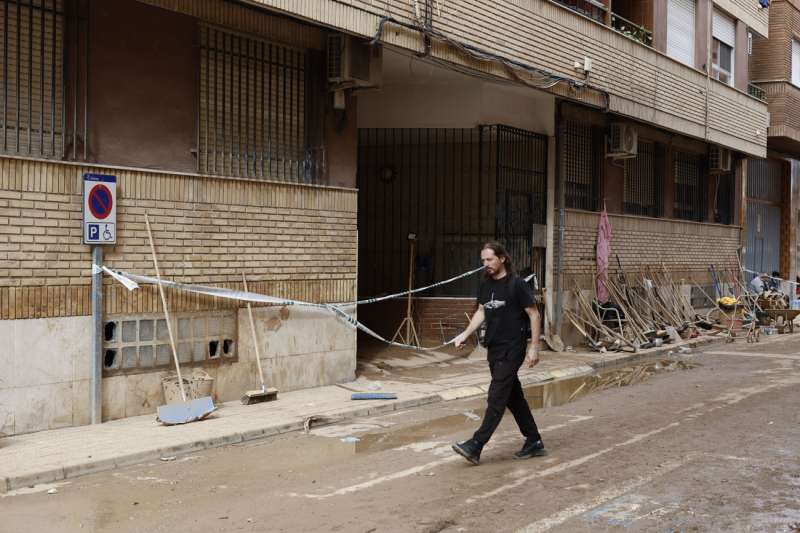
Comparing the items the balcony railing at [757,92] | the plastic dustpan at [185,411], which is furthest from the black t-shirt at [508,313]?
the balcony railing at [757,92]

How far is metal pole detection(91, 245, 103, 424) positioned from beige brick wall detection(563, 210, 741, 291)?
10.6m

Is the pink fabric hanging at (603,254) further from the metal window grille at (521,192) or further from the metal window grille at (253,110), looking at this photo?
the metal window grille at (253,110)

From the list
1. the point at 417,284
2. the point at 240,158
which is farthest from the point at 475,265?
the point at 240,158

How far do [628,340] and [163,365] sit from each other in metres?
10.3

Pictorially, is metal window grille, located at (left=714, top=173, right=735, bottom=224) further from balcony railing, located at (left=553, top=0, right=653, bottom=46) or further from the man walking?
the man walking

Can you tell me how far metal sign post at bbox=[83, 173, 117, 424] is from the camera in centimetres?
906

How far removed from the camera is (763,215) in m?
29.0

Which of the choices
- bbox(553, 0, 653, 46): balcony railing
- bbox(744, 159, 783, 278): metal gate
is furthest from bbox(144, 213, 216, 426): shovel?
bbox(744, 159, 783, 278): metal gate

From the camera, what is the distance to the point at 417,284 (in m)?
17.0

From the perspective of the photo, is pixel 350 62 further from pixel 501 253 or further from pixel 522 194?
pixel 522 194

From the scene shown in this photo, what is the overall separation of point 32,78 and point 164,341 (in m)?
3.09

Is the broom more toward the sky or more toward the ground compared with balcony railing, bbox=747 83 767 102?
more toward the ground

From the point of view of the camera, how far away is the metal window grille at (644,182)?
20653 mm

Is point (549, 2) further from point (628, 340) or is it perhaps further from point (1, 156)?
point (1, 156)
